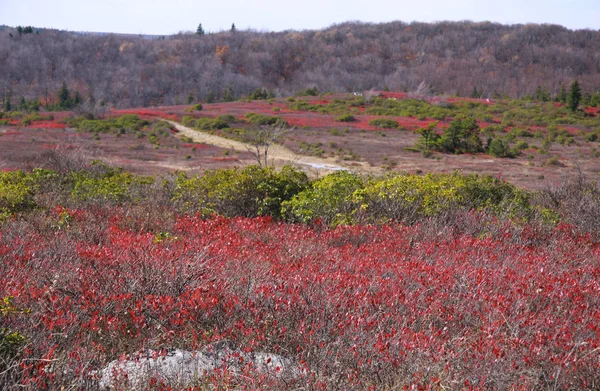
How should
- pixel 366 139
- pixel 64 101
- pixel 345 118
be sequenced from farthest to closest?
pixel 64 101 < pixel 345 118 < pixel 366 139

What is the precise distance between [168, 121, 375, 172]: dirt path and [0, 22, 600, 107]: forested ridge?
3304cm

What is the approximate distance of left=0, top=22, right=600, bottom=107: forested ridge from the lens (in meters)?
87.1

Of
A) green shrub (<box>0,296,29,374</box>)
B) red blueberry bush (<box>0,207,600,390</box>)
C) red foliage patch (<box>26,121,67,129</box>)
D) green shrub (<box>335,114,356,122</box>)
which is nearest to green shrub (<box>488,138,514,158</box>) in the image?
green shrub (<box>335,114,356,122</box>)

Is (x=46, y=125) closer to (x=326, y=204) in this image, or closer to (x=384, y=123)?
(x=384, y=123)

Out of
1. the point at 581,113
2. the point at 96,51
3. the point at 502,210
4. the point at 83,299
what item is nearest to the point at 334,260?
the point at 83,299

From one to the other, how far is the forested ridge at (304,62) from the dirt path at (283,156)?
33042mm

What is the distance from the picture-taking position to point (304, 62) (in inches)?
4348

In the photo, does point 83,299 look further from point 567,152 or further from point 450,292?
point 567,152

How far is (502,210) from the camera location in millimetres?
8320

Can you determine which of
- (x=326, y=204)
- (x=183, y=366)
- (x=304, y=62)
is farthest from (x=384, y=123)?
(x=304, y=62)

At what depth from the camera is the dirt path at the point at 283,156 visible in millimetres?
26250

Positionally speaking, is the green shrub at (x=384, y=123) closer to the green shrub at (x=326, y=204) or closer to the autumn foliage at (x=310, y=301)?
the green shrub at (x=326, y=204)

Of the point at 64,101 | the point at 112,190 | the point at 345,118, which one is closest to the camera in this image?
the point at 112,190

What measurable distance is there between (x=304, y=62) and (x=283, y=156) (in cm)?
8428
